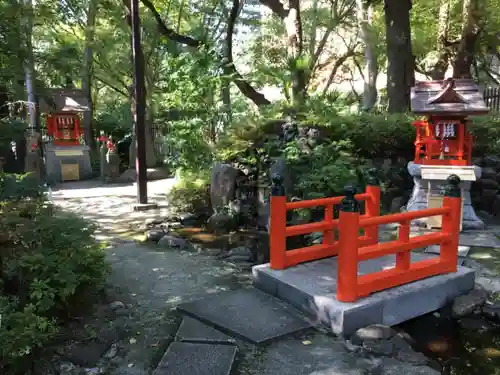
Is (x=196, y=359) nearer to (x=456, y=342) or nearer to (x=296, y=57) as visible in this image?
(x=456, y=342)

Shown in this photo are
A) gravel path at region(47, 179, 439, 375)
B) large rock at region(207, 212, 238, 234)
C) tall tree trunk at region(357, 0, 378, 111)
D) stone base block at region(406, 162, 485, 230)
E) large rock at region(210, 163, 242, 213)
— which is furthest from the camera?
tall tree trunk at region(357, 0, 378, 111)

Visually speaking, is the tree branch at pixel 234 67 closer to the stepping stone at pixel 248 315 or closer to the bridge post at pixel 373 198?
the bridge post at pixel 373 198

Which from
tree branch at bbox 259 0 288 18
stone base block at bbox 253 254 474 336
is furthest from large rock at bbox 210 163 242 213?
tree branch at bbox 259 0 288 18

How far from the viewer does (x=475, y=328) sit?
15.2 feet

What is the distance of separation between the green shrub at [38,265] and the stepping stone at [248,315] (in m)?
1.10

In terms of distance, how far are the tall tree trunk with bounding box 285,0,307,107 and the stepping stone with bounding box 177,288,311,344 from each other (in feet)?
20.0

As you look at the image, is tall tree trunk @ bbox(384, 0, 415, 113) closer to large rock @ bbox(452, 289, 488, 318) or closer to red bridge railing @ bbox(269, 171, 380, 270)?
red bridge railing @ bbox(269, 171, 380, 270)

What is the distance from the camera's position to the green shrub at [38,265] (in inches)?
139

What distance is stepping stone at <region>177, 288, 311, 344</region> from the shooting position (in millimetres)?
4301

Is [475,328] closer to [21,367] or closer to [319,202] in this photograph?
[319,202]

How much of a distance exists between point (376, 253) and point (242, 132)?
579cm

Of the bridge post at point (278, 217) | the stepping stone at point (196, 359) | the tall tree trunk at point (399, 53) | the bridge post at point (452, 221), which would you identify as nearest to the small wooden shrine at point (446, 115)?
the bridge post at point (452, 221)

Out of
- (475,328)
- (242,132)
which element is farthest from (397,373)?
(242,132)

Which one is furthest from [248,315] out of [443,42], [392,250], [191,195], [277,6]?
[443,42]
